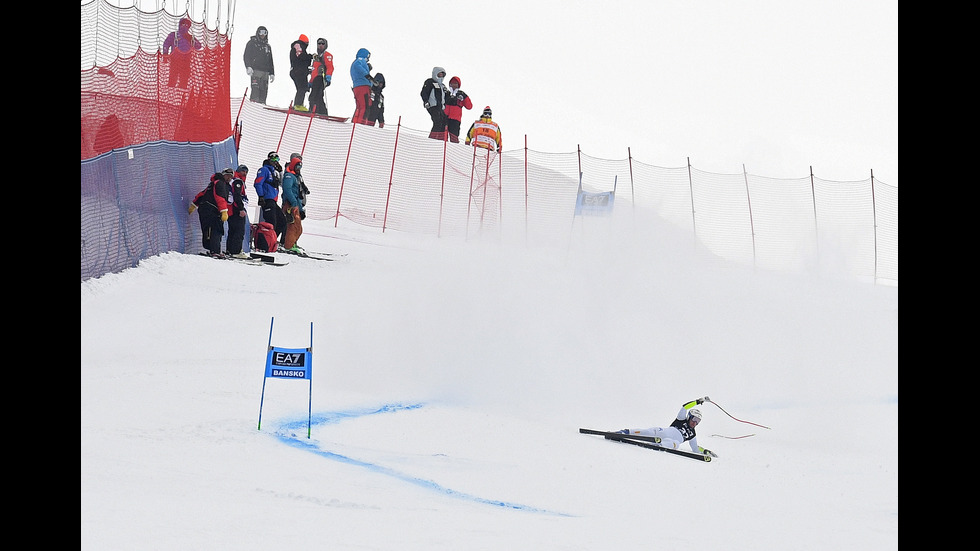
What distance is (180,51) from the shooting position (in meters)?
14.3

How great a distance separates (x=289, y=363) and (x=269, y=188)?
7531 mm

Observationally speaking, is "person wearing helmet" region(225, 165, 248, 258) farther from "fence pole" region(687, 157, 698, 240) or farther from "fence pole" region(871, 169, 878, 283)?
"fence pole" region(871, 169, 878, 283)

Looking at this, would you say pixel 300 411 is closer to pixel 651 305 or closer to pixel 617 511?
pixel 617 511

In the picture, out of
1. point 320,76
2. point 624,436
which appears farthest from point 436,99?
point 624,436

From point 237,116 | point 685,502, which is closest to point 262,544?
point 685,502

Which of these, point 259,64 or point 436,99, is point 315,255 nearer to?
point 436,99

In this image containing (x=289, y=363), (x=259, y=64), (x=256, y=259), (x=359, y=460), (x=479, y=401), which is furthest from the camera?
(x=259, y=64)

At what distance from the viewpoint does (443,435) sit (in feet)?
30.9

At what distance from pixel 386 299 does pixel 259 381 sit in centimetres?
360

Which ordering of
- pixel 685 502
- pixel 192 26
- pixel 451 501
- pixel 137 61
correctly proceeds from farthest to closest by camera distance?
pixel 192 26 < pixel 137 61 < pixel 685 502 < pixel 451 501

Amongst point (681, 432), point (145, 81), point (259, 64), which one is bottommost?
point (681, 432)

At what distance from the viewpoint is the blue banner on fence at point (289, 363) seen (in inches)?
343

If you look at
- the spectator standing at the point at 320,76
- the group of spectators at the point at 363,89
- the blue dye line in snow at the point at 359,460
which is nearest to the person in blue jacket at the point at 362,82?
the group of spectators at the point at 363,89

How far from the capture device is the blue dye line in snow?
7297 mm
